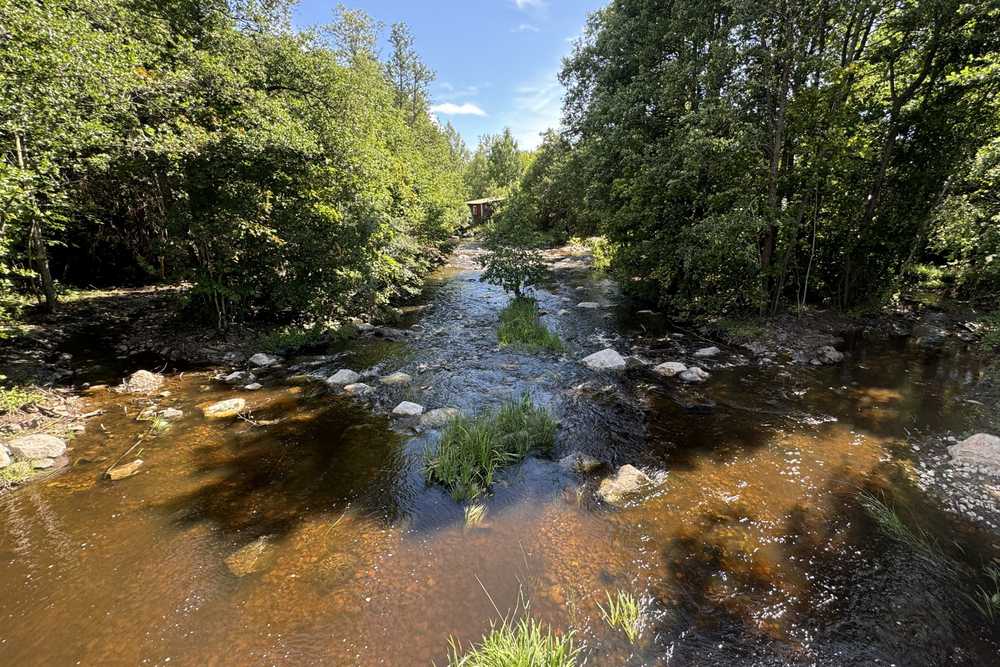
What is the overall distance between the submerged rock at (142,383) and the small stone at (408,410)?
5521 millimetres

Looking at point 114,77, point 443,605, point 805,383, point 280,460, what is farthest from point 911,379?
point 114,77

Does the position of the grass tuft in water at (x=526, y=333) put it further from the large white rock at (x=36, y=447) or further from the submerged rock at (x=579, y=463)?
the large white rock at (x=36, y=447)

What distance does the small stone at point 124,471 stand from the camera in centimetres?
583

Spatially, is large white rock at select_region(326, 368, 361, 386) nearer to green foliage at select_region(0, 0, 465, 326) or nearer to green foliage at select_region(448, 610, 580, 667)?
green foliage at select_region(0, 0, 465, 326)

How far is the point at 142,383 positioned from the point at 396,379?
18.1ft

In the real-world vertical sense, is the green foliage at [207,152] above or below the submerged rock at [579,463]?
above

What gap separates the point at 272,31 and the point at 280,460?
16044 mm

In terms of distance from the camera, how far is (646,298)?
16.8m

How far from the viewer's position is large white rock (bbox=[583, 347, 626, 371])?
32.6ft

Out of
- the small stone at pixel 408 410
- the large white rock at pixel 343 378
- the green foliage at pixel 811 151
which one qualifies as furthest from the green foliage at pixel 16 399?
the green foliage at pixel 811 151

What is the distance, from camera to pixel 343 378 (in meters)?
9.40

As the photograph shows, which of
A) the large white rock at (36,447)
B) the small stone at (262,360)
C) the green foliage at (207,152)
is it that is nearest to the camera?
the large white rock at (36,447)

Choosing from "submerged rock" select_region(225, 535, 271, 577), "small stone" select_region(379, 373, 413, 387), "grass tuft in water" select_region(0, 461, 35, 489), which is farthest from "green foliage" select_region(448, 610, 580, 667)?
"grass tuft in water" select_region(0, 461, 35, 489)

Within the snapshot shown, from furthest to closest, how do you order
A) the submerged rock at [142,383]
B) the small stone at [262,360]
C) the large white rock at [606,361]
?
1. the small stone at [262,360]
2. the large white rock at [606,361]
3. the submerged rock at [142,383]
